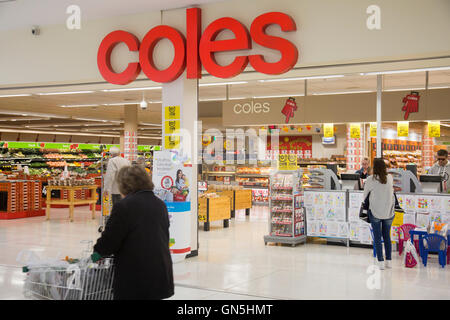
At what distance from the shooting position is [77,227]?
11953mm

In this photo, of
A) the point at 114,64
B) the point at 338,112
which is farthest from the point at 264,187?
the point at 114,64

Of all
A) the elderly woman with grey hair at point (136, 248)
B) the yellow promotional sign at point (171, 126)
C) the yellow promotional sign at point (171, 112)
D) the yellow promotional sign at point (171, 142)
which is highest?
the yellow promotional sign at point (171, 112)

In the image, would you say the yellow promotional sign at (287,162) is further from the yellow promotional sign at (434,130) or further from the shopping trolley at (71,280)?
the yellow promotional sign at (434,130)

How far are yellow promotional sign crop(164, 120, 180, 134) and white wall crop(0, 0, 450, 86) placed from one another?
0.94 metres

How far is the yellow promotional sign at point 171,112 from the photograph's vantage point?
800 centimetres

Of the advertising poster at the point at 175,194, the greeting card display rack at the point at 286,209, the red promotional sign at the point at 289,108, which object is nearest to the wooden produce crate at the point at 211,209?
the greeting card display rack at the point at 286,209

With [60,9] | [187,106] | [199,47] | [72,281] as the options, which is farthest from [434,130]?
[72,281]

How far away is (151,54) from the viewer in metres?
8.12

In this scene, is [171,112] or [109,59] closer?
[171,112]

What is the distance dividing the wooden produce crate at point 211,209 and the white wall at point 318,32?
12.6 ft

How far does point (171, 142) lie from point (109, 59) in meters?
1.87

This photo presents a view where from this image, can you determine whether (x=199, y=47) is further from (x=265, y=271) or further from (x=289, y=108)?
(x=289, y=108)

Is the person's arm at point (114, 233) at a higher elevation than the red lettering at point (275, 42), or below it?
below

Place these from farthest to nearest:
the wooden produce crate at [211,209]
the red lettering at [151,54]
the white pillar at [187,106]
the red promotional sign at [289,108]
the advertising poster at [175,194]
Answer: the red promotional sign at [289,108] → the wooden produce crate at [211,209] → the white pillar at [187,106] → the red lettering at [151,54] → the advertising poster at [175,194]
